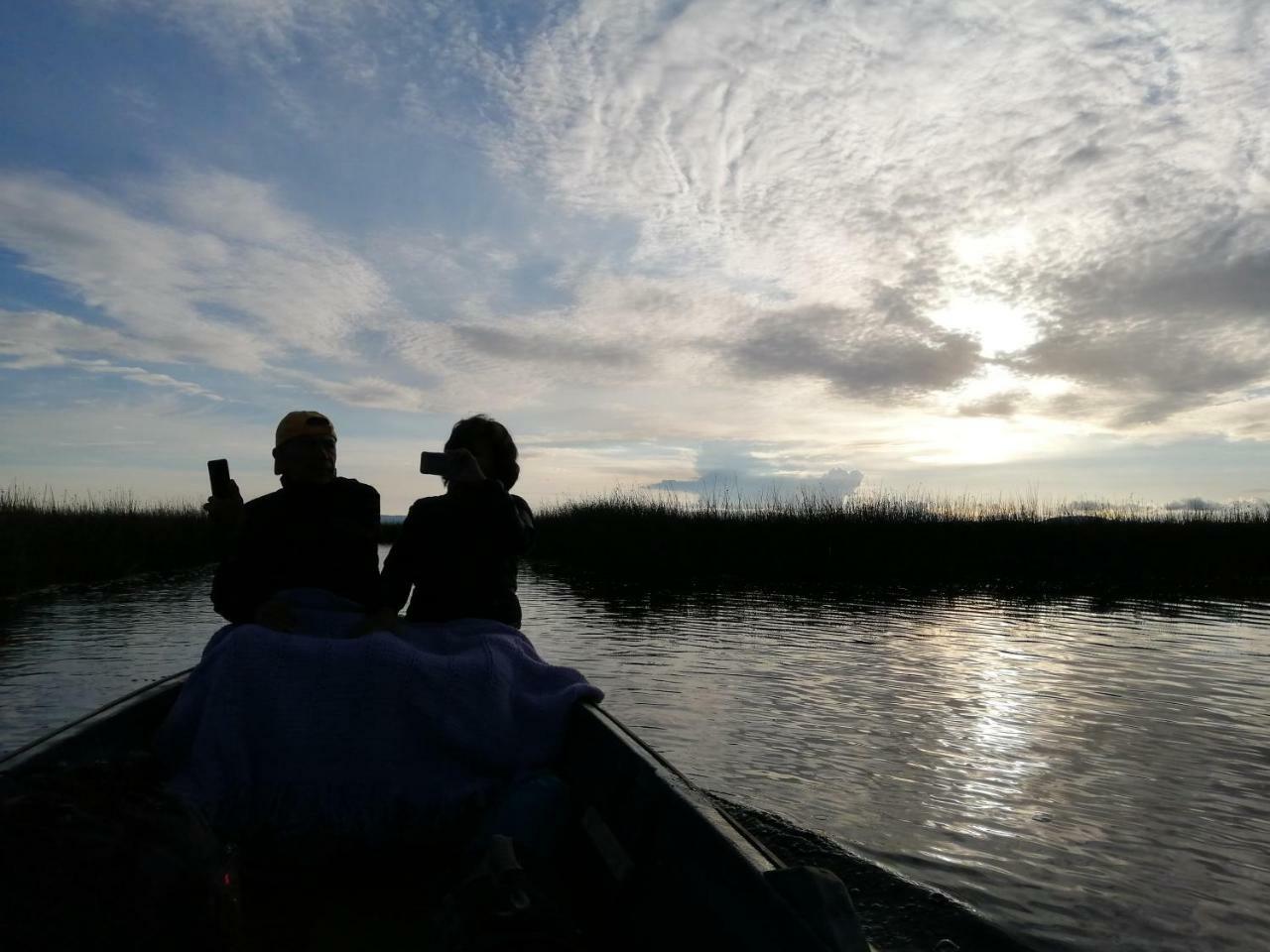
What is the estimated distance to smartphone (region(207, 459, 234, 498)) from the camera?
10.4 feet

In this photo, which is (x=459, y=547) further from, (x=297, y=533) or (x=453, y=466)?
(x=297, y=533)

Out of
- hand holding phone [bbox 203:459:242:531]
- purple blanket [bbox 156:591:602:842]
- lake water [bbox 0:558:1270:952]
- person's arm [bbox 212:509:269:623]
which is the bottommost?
lake water [bbox 0:558:1270:952]

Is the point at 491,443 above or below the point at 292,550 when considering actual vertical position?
above

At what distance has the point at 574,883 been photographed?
8.08 feet

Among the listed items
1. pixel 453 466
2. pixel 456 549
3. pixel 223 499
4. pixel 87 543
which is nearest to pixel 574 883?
pixel 456 549

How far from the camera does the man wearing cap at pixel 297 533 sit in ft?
9.96

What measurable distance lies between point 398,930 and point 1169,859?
3.03m

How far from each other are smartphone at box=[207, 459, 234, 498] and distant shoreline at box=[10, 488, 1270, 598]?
1202 centimetres

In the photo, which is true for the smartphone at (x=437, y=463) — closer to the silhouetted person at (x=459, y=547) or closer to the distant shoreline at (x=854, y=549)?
the silhouetted person at (x=459, y=547)

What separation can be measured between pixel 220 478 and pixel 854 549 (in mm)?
17296

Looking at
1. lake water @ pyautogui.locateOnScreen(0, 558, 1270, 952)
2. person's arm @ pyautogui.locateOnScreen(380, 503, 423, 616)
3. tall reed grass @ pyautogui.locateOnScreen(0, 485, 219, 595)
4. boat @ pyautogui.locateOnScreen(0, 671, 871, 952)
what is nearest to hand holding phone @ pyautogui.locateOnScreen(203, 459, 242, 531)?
person's arm @ pyautogui.locateOnScreen(380, 503, 423, 616)

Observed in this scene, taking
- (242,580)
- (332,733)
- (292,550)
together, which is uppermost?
(292,550)

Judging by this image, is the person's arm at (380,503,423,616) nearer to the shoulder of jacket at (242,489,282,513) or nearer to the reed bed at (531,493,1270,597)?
the shoulder of jacket at (242,489,282,513)

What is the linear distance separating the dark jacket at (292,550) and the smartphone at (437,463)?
0.33 m
